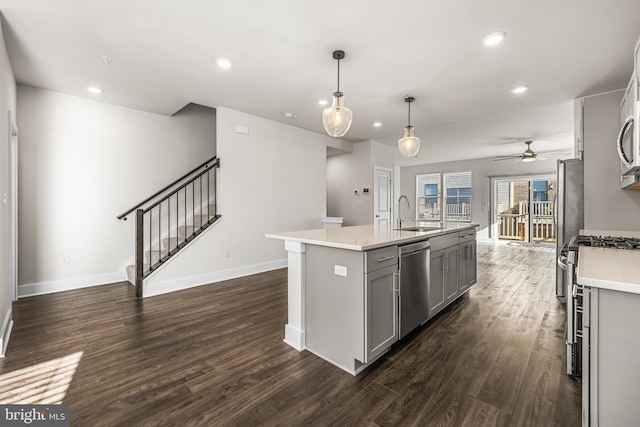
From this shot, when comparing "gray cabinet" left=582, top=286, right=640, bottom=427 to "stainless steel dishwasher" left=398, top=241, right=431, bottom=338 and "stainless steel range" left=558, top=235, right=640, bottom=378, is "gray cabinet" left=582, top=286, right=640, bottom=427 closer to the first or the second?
"stainless steel range" left=558, top=235, right=640, bottom=378

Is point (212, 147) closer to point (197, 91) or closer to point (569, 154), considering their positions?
point (197, 91)

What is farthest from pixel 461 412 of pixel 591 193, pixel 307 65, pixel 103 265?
pixel 103 265

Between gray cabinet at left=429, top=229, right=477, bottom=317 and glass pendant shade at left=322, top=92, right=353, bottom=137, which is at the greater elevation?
glass pendant shade at left=322, top=92, right=353, bottom=137

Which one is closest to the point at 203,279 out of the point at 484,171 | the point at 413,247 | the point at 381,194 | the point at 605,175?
the point at 413,247

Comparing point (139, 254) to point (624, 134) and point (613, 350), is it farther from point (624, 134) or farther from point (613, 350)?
point (624, 134)

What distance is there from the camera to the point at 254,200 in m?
4.93

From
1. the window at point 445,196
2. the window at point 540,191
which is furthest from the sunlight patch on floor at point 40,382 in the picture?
the window at point 540,191

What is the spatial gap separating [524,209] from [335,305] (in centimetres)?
910

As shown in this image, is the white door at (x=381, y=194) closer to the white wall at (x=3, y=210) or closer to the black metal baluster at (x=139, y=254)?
the black metal baluster at (x=139, y=254)

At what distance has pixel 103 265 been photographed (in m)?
4.34

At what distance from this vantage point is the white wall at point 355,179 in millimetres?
6676

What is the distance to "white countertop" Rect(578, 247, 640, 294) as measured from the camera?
103cm

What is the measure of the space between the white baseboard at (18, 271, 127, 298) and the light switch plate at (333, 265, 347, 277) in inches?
157

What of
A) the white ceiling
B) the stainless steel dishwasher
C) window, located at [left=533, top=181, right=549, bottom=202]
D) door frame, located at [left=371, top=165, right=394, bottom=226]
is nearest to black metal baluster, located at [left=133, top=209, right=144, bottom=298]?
the white ceiling
